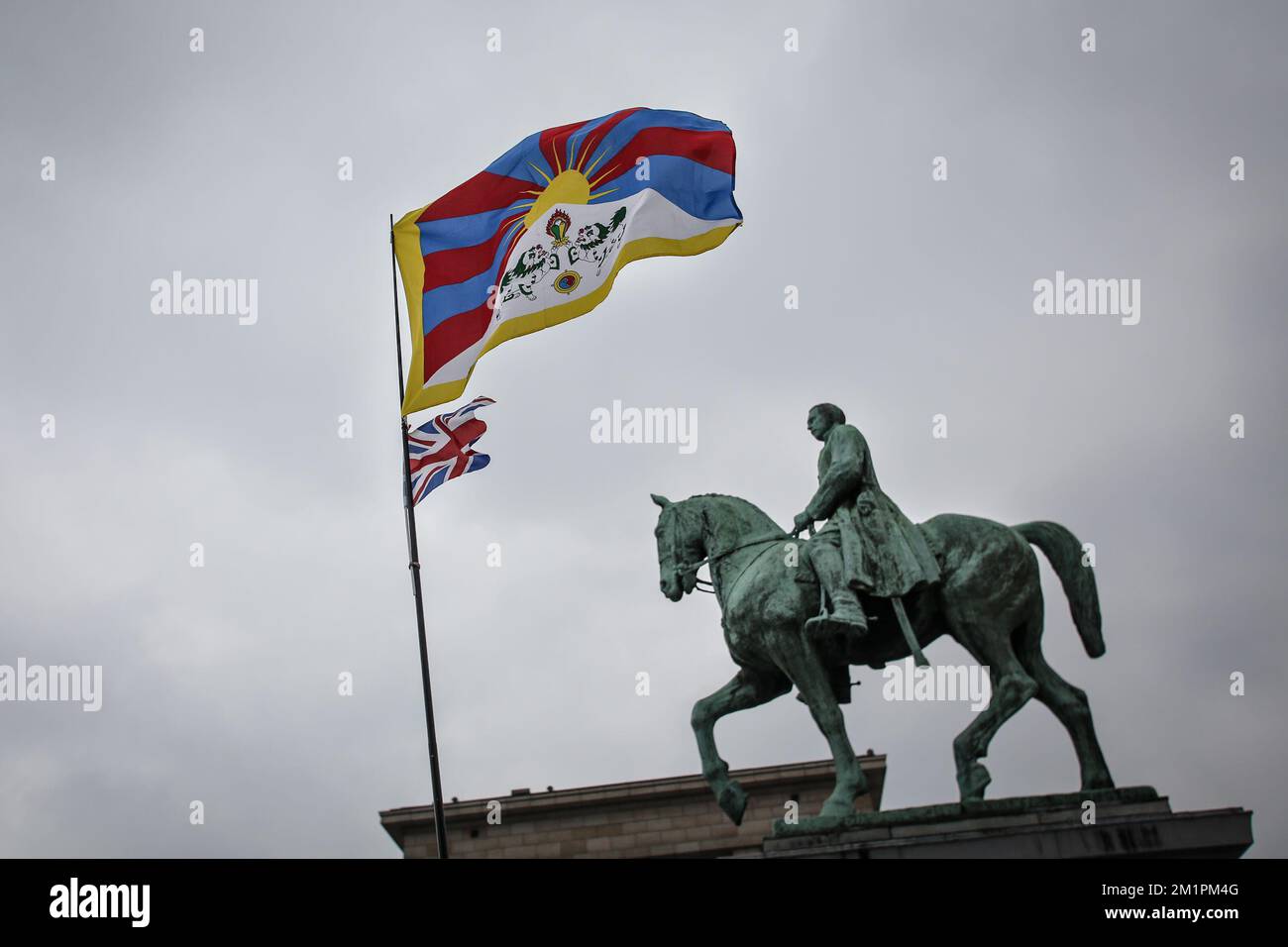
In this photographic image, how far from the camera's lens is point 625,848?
127 feet

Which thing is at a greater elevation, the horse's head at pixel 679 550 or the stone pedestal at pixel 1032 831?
the horse's head at pixel 679 550

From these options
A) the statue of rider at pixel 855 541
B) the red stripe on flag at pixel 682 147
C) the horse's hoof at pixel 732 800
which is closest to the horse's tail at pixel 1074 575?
the statue of rider at pixel 855 541

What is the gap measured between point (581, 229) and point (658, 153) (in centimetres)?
152

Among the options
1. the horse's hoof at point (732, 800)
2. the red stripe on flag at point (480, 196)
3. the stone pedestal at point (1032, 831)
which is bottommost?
the stone pedestal at point (1032, 831)

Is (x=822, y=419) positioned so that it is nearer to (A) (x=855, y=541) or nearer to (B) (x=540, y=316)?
(A) (x=855, y=541)

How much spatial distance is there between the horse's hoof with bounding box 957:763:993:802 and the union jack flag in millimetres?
8140

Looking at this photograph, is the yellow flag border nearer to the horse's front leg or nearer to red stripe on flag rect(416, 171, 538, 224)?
red stripe on flag rect(416, 171, 538, 224)

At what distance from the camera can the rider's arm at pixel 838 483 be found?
17062 mm

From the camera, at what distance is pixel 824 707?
16328 mm

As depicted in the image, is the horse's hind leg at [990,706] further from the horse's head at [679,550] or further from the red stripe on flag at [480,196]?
the red stripe on flag at [480,196]

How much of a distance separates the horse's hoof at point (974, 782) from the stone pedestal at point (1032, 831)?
0.29 metres
